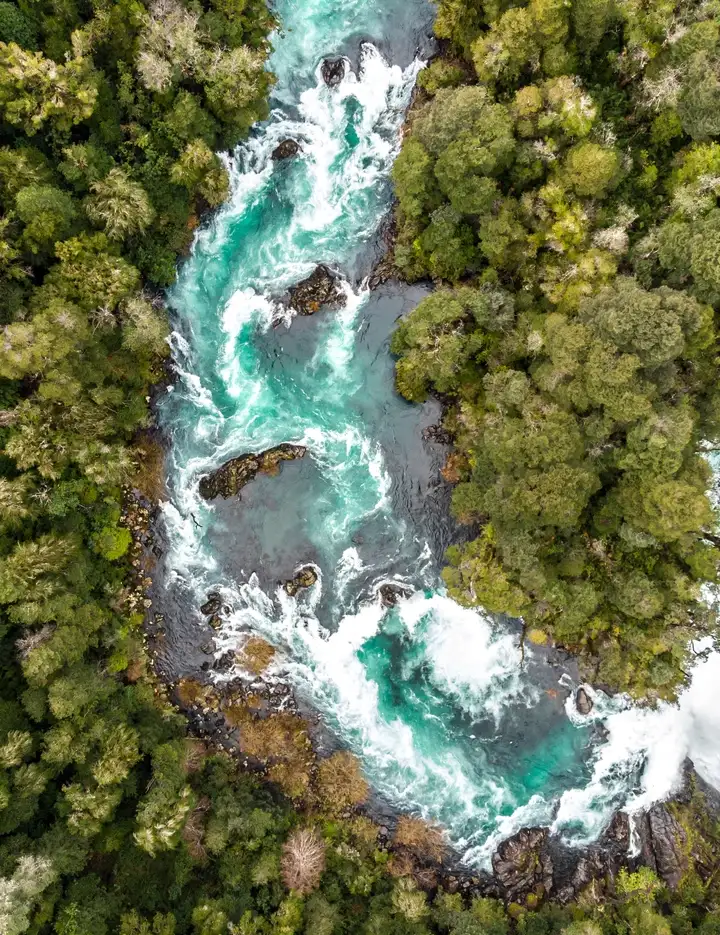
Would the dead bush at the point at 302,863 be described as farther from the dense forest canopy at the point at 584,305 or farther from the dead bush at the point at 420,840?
the dense forest canopy at the point at 584,305

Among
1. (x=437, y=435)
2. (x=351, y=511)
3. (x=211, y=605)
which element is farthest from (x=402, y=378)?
(x=211, y=605)

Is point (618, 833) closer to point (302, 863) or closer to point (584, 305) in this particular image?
point (302, 863)

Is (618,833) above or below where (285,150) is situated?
below

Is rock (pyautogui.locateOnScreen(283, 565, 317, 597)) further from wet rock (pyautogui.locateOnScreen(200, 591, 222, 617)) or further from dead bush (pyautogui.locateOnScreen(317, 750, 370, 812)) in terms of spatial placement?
dead bush (pyautogui.locateOnScreen(317, 750, 370, 812))

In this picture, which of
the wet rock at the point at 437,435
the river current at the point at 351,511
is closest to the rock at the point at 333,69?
the river current at the point at 351,511

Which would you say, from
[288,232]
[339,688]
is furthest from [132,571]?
[288,232]
